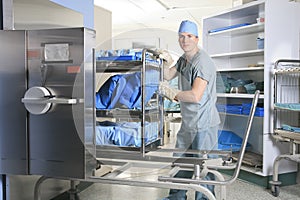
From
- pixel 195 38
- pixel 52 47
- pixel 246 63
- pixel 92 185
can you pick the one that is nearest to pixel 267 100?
pixel 246 63

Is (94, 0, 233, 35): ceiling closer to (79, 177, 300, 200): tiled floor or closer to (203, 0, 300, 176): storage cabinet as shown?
(203, 0, 300, 176): storage cabinet

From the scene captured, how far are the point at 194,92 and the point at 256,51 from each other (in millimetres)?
1902

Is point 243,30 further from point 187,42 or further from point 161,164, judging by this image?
point 161,164

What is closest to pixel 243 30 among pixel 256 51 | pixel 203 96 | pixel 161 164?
pixel 256 51

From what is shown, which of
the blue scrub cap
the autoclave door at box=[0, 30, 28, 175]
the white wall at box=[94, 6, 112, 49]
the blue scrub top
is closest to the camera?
the autoclave door at box=[0, 30, 28, 175]

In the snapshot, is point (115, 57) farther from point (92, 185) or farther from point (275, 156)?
point (275, 156)

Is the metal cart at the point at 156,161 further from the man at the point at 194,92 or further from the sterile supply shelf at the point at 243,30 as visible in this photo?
the sterile supply shelf at the point at 243,30

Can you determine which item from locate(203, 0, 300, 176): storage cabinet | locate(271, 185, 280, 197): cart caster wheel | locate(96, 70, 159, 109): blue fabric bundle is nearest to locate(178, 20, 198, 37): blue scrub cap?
locate(96, 70, 159, 109): blue fabric bundle

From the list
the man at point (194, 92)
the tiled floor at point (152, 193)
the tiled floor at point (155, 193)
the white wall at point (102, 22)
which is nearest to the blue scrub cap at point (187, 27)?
the man at point (194, 92)

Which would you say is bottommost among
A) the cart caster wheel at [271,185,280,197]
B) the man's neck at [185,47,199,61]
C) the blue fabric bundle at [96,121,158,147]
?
the cart caster wheel at [271,185,280,197]

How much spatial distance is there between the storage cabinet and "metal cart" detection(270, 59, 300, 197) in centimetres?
9

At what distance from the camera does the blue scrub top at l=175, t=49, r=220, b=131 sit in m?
1.91

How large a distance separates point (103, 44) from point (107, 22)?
4728 mm

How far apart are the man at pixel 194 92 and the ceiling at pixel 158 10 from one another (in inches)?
120
